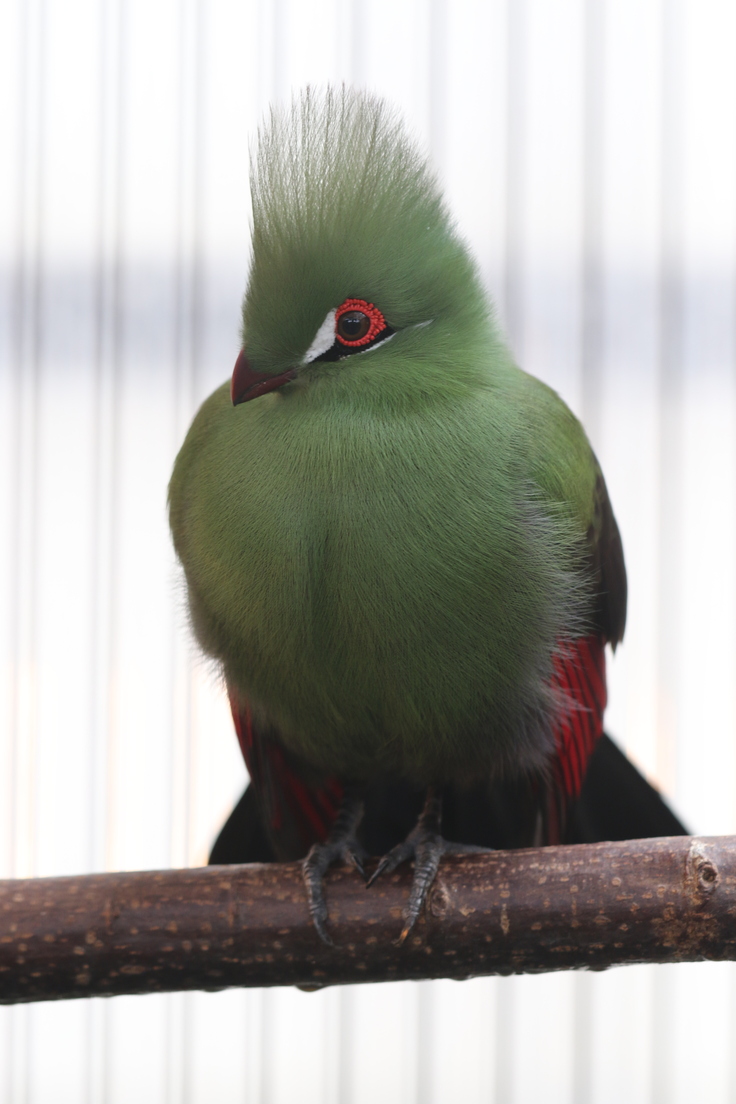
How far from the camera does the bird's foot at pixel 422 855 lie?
87cm

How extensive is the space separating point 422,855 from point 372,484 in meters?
0.39

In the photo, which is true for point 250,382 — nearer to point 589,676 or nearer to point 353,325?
point 353,325

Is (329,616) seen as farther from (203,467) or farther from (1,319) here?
(1,319)

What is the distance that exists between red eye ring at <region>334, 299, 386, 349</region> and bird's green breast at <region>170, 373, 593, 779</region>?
0.07m

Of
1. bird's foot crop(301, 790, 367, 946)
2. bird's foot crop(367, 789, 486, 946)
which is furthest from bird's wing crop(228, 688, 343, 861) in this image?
bird's foot crop(367, 789, 486, 946)

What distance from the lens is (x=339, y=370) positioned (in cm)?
84

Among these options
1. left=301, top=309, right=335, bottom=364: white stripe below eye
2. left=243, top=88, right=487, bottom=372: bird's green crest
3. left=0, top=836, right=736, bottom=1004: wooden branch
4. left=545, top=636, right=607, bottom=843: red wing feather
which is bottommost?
left=0, top=836, right=736, bottom=1004: wooden branch

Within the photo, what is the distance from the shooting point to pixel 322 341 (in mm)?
831

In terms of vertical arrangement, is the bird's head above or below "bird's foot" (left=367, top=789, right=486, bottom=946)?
above

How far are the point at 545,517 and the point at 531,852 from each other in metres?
0.33

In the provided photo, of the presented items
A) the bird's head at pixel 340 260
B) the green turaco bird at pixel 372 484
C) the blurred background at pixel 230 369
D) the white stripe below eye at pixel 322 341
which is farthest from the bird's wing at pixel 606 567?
the blurred background at pixel 230 369

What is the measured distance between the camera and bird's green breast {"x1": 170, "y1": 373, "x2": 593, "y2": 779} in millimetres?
817

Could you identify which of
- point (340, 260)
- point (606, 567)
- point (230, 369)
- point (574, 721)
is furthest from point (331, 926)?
point (230, 369)

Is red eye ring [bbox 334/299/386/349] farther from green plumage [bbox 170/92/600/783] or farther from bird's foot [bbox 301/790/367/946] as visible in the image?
bird's foot [bbox 301/790/367/946]
